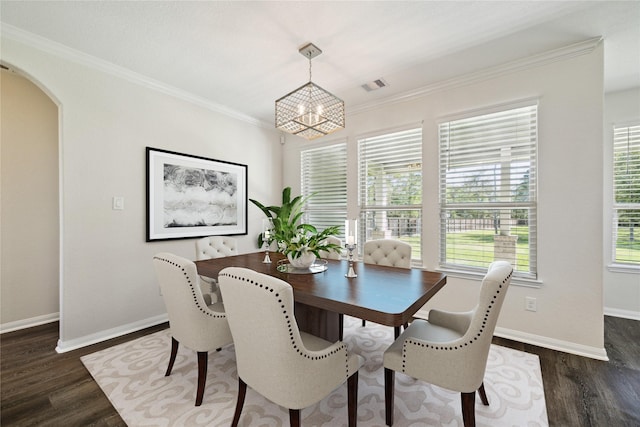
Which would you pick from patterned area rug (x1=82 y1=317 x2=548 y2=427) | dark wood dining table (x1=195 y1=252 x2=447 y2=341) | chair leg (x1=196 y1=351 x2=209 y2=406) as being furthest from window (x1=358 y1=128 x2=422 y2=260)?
chair leg (x1=196 y1=351 x2=209 y2=406)

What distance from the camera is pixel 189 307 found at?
1.71m

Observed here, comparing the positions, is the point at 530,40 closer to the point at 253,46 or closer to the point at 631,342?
the point at 253,46

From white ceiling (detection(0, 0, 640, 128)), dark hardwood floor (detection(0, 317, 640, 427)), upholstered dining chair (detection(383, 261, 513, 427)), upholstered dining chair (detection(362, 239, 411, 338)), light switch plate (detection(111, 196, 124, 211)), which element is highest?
white ceiling (detection(0, 0, 640, 128))

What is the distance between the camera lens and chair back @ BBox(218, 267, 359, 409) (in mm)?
1150

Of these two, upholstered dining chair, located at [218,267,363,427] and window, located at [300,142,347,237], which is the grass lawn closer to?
window, located at [300,142,347,237]

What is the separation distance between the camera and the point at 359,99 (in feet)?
11.5

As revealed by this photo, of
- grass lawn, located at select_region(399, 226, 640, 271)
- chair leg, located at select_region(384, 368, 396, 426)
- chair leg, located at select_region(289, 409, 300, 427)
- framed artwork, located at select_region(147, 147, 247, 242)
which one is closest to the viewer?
chair leg, located at select_region(289, 409, 300, 427)

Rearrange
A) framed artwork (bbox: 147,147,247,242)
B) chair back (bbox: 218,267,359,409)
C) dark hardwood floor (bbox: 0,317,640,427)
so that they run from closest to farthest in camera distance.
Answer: chair back (bbox: 218,267,359,409) → dark hardwood floor (bbox: 0,317,640,427) → framed artwork (bbox: 147,147,247,242)

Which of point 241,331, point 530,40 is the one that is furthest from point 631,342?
point 241,331

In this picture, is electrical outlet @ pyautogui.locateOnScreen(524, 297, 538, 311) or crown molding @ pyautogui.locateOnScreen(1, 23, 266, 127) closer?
crown molding @ pyautogui.locateOnScreen(1, 23, 266, 127)

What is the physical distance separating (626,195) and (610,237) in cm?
52

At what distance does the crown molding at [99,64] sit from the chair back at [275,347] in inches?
108

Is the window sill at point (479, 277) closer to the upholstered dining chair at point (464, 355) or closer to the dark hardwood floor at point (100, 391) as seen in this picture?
the dark hardwood floor at point (100, 391)

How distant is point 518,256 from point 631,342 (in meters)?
1.23
